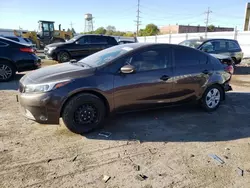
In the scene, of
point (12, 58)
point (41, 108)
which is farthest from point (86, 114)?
point (12, 58)

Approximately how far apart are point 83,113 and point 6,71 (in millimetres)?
5325

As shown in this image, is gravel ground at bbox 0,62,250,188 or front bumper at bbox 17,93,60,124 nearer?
gravel ground at bbox 0,62,250,188

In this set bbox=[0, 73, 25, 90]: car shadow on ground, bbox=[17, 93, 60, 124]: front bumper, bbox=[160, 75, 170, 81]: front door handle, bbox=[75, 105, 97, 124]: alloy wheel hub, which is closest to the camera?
bbox=[17, 93, 60, 124]: front bumper

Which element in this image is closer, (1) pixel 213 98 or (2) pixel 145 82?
(2) pixel 145 82

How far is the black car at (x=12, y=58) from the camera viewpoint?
776 centimetres

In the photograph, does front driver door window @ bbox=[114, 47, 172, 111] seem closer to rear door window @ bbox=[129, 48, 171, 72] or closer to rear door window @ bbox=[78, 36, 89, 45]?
rear door window @ bbox=[129, 48, 171, 72]

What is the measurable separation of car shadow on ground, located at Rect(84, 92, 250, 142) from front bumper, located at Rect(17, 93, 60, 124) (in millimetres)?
694

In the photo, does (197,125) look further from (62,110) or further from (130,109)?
(62,110)

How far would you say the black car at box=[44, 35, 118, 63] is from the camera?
13023 mm

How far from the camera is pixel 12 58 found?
307 inches

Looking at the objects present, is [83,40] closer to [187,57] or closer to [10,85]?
[10,85]

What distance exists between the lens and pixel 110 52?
4.72 metres

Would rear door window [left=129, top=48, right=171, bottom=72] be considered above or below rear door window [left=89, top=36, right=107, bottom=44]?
below

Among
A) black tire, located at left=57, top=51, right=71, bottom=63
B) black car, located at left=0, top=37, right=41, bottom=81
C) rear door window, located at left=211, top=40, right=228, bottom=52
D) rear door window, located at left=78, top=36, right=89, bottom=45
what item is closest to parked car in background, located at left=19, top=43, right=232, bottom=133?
black car, located at left=0, top=37, right=41, bottom=81
